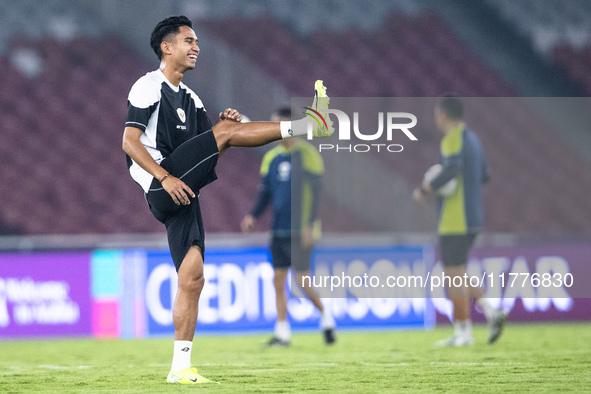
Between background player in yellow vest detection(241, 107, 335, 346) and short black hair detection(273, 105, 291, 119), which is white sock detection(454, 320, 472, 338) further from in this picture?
short black hair detection(273, 105, 291, 119)

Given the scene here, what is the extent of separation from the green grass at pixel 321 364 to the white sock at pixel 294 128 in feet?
4.20

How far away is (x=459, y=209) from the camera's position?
7.37 meters

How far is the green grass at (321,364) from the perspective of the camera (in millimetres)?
4461

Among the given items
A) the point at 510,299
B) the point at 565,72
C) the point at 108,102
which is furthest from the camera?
the point at 565,72

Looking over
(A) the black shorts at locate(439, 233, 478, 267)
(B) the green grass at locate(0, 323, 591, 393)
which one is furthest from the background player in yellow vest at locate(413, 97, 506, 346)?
(B) the green grass at locate(0, 323, 591, 393)

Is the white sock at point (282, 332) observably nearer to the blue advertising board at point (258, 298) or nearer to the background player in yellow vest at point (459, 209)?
the background player in yellow vest at point (459, 209)

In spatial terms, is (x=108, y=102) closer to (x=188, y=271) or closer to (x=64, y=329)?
(x=64, y=329)

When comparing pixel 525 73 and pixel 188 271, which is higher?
pixel 525 73

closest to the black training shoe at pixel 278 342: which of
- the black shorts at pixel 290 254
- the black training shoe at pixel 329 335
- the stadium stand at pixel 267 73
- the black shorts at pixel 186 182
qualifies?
the black training shoe at pixel 329 335

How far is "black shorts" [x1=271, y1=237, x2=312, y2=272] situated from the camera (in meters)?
7.82

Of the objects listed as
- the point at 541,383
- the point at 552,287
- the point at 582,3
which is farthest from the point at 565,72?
the point at 541,383

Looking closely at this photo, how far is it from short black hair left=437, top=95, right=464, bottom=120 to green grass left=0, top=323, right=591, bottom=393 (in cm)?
189

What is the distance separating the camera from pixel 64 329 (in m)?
9.38

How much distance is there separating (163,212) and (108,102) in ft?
31.4
